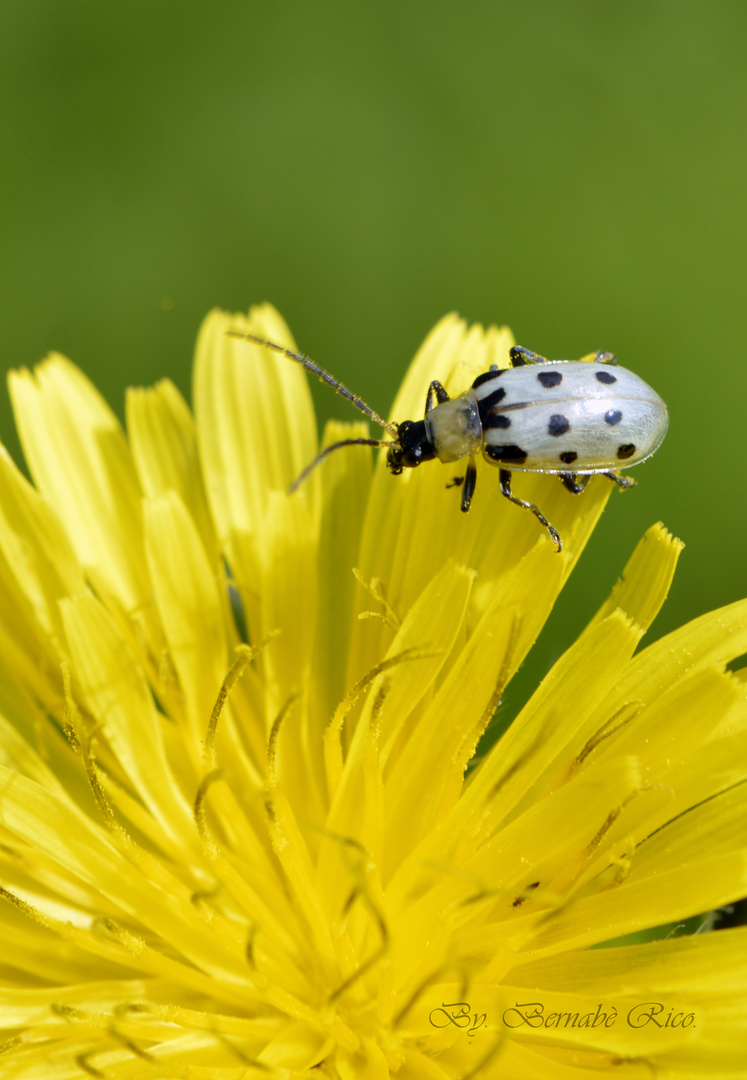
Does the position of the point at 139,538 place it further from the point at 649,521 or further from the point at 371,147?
the point at 371,147

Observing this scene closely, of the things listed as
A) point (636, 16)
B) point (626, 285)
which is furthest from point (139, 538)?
point (636, 16)

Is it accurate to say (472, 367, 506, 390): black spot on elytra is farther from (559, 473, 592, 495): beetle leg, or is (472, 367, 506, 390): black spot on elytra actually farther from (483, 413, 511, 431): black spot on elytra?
(559, 473, 592, 495): beetle leg

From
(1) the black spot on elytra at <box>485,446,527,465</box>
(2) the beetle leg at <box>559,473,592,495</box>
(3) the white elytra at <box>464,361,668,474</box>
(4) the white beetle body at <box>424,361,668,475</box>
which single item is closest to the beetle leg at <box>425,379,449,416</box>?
(4) the white beetle body at <box>424,361,668,475</box>

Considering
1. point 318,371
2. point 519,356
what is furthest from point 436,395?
point 318,371

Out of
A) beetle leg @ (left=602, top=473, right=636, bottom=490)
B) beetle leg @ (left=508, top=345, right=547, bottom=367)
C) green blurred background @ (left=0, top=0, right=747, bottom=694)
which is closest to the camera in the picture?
beetle leg @ (left=602, top=473, right=636, bottom=490)

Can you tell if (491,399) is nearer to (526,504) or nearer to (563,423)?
(563,423)

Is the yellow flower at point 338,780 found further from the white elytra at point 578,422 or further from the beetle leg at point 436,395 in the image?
the white elytra at point 578,422
